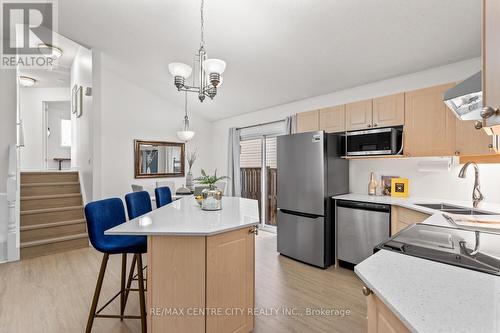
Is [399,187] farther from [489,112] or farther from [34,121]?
[34,121]

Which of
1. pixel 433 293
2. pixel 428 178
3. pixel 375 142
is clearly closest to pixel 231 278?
pixel 433 293

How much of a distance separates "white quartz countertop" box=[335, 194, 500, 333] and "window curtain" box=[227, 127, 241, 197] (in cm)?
440

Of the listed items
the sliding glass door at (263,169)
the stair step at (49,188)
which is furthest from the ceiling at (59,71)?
the sliding glass door at (263,169)

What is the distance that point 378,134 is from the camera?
9.66ft

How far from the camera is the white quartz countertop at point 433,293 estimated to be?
631 mm

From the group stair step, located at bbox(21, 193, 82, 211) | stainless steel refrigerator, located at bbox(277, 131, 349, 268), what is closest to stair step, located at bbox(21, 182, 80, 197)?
stair step, located at bbox(21, 193, 82, 211)

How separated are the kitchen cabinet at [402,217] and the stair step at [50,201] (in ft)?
16.9

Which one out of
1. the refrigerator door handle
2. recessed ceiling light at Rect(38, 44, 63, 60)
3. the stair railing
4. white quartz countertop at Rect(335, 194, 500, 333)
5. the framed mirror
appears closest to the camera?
white quartz countertop at Rect(335, 194, 500, 333)

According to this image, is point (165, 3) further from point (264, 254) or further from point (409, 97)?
point (264, 254)

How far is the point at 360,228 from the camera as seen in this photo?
2.96 meters

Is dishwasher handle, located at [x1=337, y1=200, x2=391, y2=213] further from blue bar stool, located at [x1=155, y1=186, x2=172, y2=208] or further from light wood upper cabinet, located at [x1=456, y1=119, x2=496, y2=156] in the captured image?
blue bar stool, located at [x1=155, y1=186, x2=172, y2=208]

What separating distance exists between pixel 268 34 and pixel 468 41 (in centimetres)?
196

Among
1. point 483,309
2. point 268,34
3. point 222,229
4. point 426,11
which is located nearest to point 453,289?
point 483,309

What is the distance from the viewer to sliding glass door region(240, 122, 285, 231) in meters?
5.00
